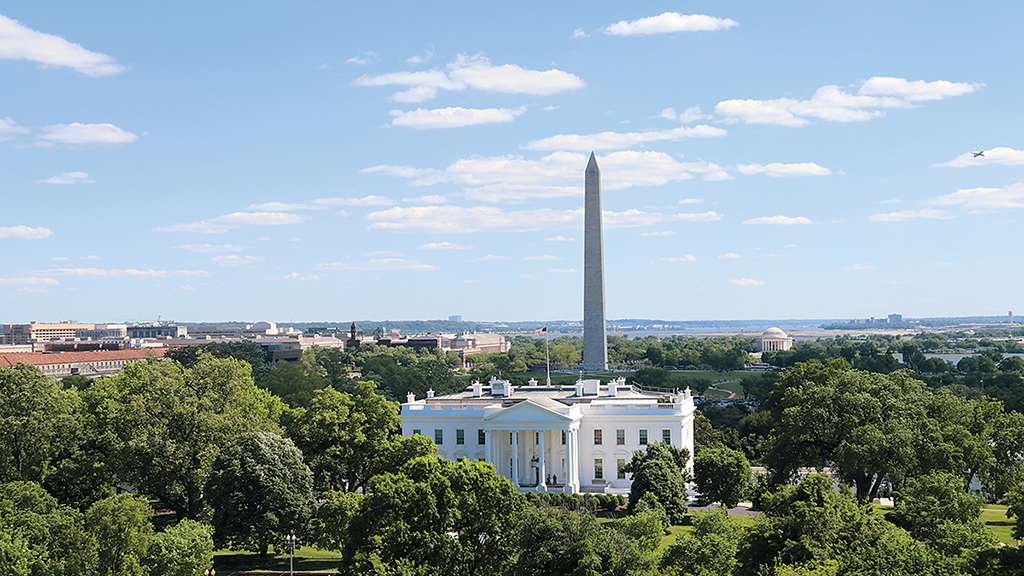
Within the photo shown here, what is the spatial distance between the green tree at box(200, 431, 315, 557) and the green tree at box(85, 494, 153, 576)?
27.3 feet

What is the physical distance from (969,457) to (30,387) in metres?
55.4

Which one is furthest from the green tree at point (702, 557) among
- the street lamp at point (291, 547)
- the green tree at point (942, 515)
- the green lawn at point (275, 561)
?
the green lawn at point (275, 561)

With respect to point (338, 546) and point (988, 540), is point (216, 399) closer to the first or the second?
point (338, 546)

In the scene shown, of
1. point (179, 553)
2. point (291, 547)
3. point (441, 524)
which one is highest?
point (441, 524)

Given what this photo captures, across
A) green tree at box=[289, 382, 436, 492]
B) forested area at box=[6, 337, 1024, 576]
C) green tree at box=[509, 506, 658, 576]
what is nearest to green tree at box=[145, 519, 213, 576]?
forested area at box=[6, 337, 1024, 576]

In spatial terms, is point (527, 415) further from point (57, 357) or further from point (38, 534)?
point (57, 357)

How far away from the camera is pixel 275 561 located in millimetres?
55219

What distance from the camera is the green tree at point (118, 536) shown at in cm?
4269

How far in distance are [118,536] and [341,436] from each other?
2377 centimetres

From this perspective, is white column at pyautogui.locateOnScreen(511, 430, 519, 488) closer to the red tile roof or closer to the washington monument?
the washington monument

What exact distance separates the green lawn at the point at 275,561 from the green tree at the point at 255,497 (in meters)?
0.93

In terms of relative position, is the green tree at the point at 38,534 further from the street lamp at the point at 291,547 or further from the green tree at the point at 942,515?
the green tree at the point at 942,515

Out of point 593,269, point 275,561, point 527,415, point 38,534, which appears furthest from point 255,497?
point 593,269

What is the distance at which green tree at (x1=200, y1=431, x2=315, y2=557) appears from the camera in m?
52.8
